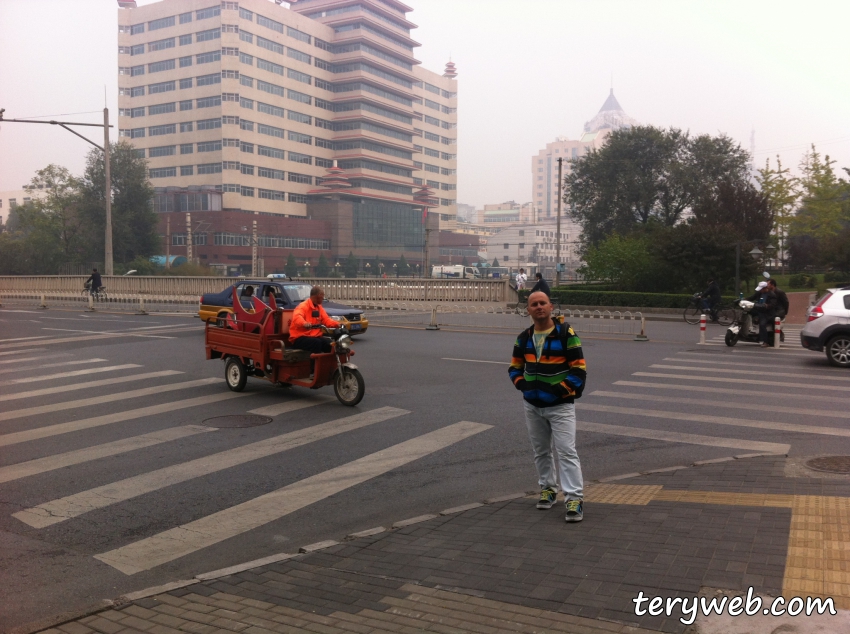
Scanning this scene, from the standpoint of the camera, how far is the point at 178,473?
751 cm

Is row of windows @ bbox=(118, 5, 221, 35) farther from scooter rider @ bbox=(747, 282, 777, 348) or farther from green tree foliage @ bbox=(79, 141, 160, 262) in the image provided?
scooter rider @ bbox=(747, 282, 777, 348)

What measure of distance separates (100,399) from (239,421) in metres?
2.89

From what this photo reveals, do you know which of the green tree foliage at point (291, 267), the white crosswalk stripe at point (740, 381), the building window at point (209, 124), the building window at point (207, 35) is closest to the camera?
the white crosswalk stripe at point (740, 381)

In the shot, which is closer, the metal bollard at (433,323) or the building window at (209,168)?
the metal bollard at (433,323)

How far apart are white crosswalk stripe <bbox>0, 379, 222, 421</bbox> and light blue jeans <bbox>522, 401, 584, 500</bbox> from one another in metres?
7.48

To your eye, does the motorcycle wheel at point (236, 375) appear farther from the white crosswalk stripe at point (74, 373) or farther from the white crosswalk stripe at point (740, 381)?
the white crosswalk stripe at point (740, 381)

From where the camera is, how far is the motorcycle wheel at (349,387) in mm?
10836

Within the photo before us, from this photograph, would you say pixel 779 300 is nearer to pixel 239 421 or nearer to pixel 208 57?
pixel 239 421

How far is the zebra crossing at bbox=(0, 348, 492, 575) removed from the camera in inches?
237

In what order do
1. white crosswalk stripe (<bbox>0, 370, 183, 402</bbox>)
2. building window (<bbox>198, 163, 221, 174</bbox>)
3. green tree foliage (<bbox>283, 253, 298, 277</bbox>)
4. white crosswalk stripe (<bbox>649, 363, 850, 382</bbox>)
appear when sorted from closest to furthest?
white crosswalk stripe (<bbox>0, 370, 183, 402</bbox>)
white crosswalk stripe (<bbox>649, 363, 850, 382</bbox>)
green tree foliage (<bbox>283, 253, 298, 277</bbox>)
building window (<bbox>198, 163, 221, 174</bbox>)

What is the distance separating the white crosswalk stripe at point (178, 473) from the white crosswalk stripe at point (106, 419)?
7.82 feet

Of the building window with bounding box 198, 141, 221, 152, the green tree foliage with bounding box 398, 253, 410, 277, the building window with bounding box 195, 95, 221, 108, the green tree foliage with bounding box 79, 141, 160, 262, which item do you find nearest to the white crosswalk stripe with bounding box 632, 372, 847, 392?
the green tree foliage with bounding box 79, 141, 160, 262

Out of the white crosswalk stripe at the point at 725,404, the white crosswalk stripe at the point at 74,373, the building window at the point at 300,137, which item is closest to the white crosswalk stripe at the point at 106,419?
the white crosswalk stripe at the point at 74,373

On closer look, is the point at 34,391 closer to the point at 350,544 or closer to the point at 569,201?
the point at 350,544
